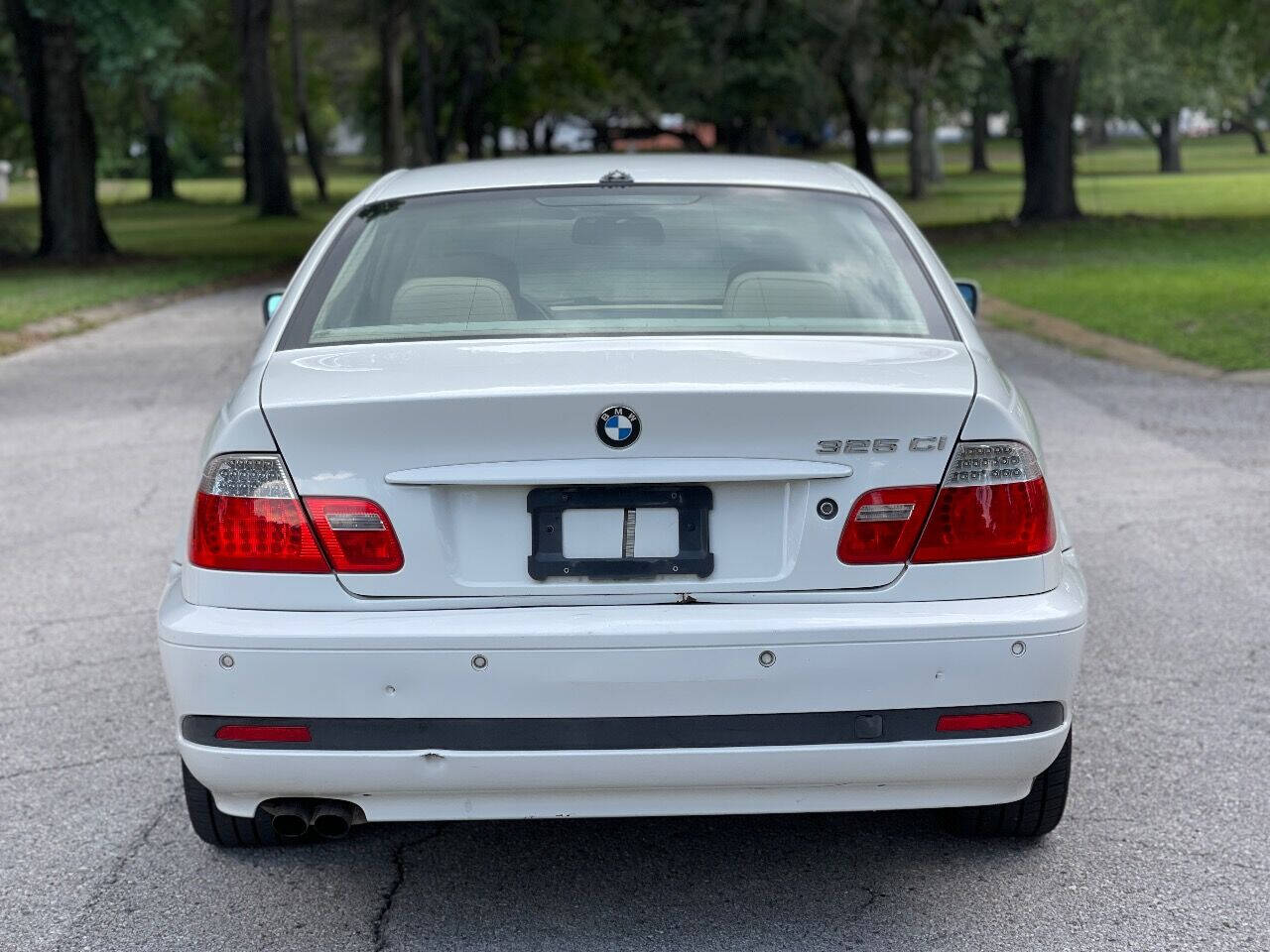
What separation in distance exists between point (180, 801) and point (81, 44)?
21794 millimetres

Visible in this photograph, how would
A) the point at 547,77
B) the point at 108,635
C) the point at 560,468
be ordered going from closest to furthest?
1. the point at 560,468
2. the point at 108,635
3. the point at 547,77

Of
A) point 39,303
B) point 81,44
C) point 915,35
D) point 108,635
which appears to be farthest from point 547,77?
point 108,635

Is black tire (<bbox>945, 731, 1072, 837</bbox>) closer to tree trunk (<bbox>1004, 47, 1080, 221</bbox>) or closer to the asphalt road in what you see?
the asphalt road

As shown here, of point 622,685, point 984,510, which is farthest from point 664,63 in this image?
point 622,685

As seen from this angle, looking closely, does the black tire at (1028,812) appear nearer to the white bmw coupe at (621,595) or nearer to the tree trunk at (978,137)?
the white bmw coupe at (621,595)

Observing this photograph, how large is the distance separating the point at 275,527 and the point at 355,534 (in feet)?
0.56

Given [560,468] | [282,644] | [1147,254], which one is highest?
[560,468]

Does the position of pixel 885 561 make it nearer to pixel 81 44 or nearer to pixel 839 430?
pixel 839 430

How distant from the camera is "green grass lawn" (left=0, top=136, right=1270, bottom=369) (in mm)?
16078

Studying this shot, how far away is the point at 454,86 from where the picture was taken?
5875 cm

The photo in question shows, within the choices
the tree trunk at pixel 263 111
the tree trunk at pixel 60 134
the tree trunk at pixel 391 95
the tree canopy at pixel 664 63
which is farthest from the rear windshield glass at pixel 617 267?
the tree trunk at pixel 391 95

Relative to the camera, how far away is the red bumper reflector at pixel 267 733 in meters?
3.46

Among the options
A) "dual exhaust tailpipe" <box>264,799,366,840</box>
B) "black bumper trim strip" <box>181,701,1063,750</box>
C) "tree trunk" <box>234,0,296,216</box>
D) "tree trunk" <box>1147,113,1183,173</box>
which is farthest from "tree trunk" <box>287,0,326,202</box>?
"black bumper trim strip" <box>181,701,1063,750</box>

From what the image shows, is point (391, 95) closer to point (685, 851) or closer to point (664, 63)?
point (664, 63)
